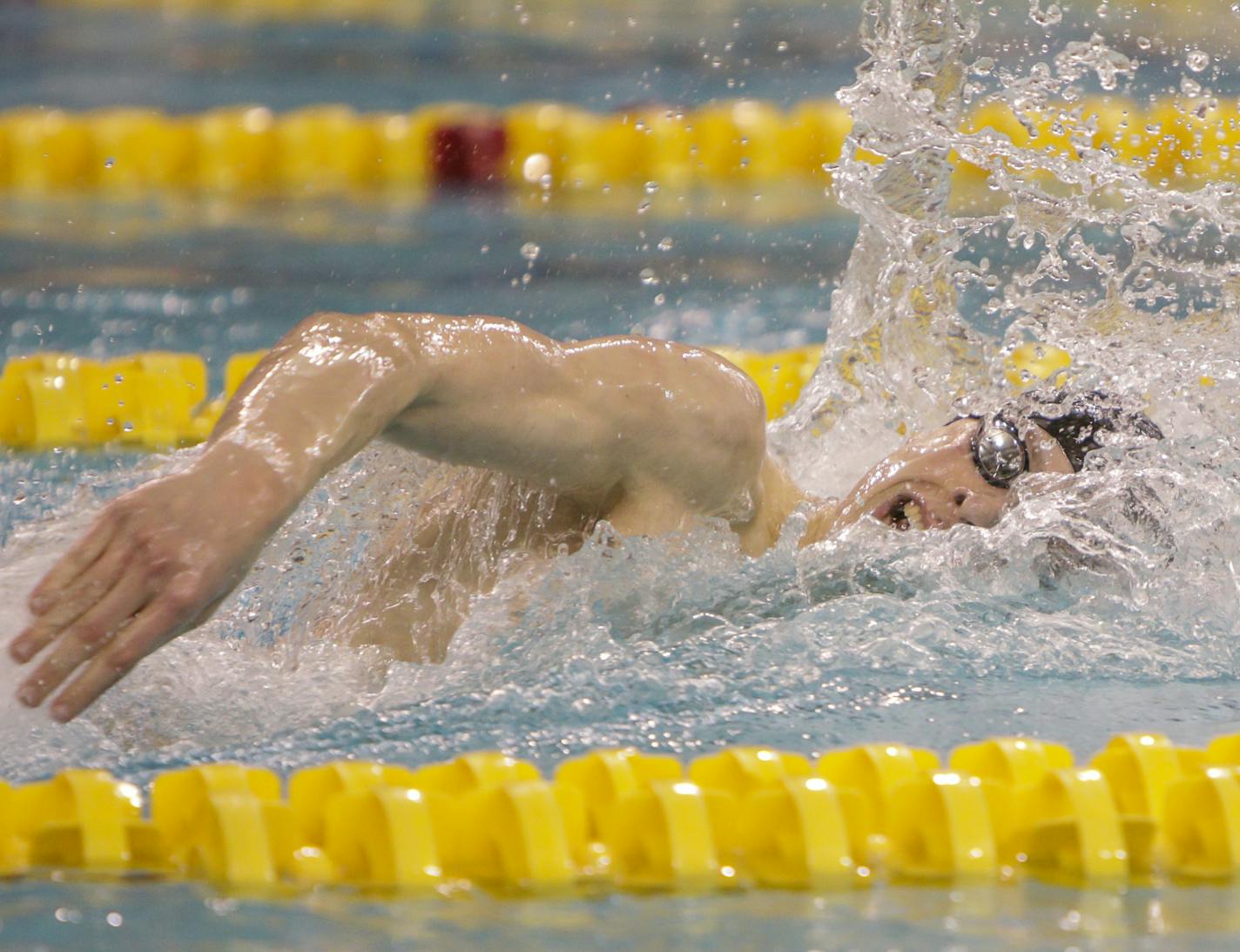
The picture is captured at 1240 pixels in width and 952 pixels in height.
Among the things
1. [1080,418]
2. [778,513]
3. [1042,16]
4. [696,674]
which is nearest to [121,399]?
[778,513]

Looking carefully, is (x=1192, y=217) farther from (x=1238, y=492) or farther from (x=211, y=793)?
(x=211, y=793)

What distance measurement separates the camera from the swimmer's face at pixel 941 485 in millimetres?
2090

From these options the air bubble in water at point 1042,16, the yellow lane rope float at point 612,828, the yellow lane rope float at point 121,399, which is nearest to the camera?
the yellow lane rope float at point 612,828

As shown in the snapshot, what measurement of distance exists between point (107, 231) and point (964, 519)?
12.3 feet

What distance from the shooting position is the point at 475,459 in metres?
1.60

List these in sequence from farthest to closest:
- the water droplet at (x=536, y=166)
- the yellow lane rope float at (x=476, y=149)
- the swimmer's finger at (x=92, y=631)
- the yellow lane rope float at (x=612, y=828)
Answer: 1. the water droplet at (x=536, y=166)
2. the yellow lane rope float at (x=476, y=149)
3. the yellow lane rope float at (x=612, y=828)
4. the swimmer's finger at (x=92, y=631)

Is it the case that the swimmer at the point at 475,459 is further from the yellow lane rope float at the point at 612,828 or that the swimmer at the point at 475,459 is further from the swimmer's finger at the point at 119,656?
the yellow lane rope float at the point at 612,828

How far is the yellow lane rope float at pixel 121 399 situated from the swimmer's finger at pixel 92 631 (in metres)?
2.23

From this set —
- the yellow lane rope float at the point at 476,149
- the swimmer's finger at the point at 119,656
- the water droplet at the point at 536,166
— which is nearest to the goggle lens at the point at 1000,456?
the swimmer's finger at the point at 119,656

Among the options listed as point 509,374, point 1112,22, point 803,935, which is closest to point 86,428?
point 509,374

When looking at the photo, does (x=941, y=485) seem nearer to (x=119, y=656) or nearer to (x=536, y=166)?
(x=119, y=656)

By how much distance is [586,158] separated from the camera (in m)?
5.36

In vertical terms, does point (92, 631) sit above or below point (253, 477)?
below

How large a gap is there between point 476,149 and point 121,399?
88.0 inches
